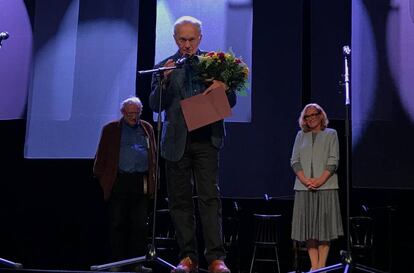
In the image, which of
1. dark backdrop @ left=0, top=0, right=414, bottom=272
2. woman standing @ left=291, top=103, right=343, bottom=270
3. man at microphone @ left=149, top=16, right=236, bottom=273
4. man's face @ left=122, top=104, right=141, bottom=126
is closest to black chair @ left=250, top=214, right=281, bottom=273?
dark backdrop @ left=0, top=0, right=414, bottom=272

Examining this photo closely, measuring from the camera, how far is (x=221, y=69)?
2895mm

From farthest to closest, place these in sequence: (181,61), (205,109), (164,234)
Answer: (164,234) < (181,61) < (205,109)

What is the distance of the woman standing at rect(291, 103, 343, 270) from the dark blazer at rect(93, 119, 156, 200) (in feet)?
3.91

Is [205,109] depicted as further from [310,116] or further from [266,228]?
[266,228]

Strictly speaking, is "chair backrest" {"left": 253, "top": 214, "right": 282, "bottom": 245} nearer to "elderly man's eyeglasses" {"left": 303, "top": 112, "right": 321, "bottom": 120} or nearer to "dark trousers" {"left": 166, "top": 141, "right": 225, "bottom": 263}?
"elderly man's eyeglasses" {"left": 303, "top": 112, "right": 321, "bottom": 120}

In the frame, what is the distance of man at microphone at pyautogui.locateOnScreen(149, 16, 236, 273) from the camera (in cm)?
282

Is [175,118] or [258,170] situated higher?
[175,118]

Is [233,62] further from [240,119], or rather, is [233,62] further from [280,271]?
[280,271]

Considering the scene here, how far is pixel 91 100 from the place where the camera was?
5.18 m

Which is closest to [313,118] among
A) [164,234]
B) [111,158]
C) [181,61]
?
[181,61]

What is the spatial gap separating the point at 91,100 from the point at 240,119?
4.84ft

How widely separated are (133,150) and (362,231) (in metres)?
2.56

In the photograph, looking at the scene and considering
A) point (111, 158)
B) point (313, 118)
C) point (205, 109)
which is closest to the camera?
point (205, 109)

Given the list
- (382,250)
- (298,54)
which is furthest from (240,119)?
(382,250)
